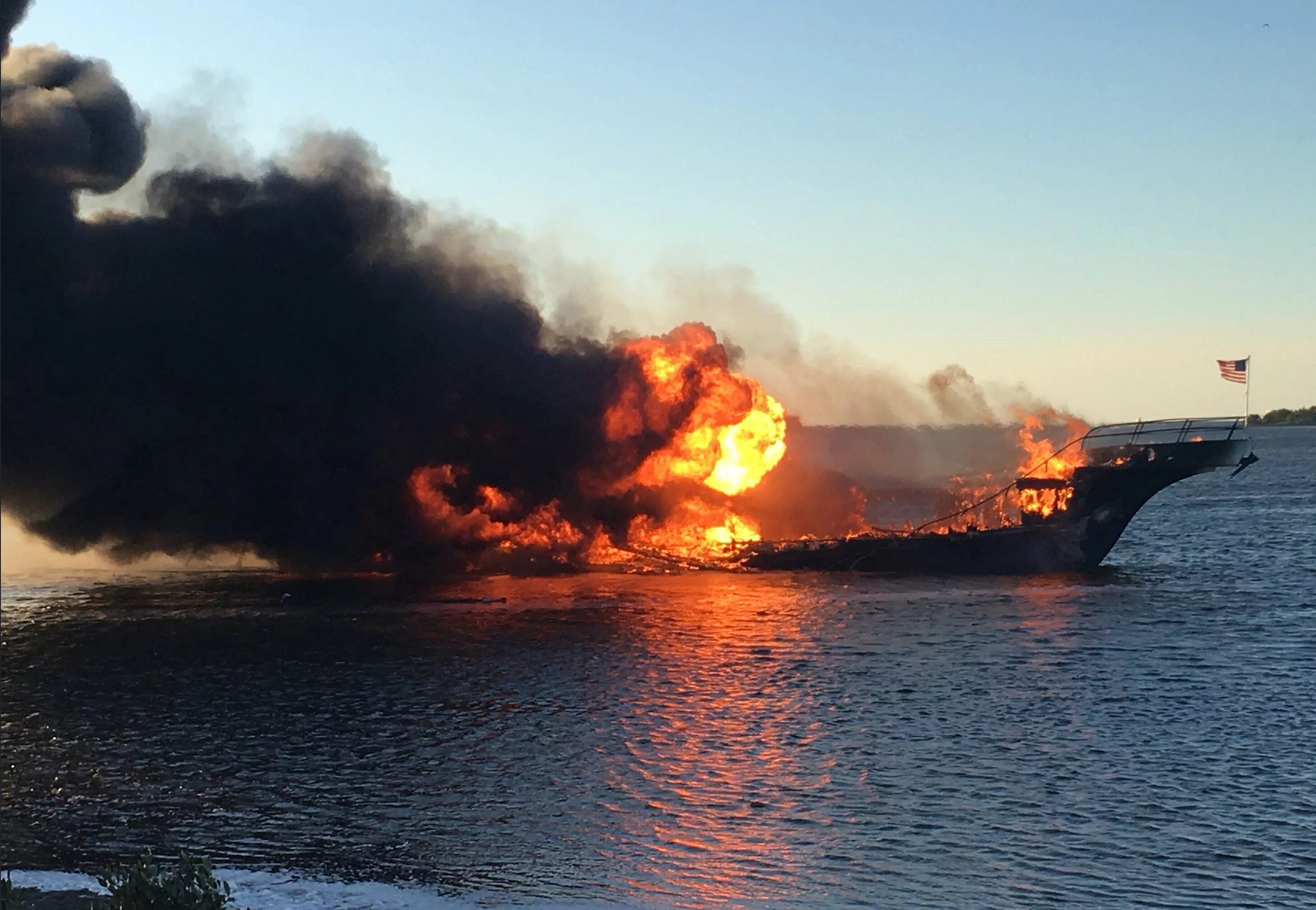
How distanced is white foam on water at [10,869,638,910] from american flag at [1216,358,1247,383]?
5710 cm

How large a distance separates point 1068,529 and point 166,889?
67.8 metres

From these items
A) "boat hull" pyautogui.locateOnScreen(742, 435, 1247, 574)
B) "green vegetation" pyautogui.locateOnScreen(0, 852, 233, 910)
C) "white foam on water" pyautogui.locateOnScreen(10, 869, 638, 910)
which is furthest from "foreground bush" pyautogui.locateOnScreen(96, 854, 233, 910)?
"boat hull" pyautogui.locateOnScreen(742, 435, 1247, 574)

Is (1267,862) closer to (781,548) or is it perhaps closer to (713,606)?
(713,606)

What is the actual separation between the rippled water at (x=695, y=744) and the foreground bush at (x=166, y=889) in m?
Answer: 7.85

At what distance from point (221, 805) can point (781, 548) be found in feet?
171

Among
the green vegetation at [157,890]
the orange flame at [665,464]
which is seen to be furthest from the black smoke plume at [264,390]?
the green vegetation at [157,890]

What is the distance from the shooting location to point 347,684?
49.7 m

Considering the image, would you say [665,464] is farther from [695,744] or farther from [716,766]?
[716,766]

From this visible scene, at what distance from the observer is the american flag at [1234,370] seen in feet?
231

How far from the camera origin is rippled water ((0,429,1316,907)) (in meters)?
29.0

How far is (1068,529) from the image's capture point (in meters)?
78.8

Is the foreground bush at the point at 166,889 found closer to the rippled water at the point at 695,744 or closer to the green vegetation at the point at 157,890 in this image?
the green vegetation at the point at 157,890

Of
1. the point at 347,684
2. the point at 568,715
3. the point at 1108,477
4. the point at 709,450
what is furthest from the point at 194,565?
the point at 1108,477

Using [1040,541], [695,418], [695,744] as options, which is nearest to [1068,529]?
[1040,541]
